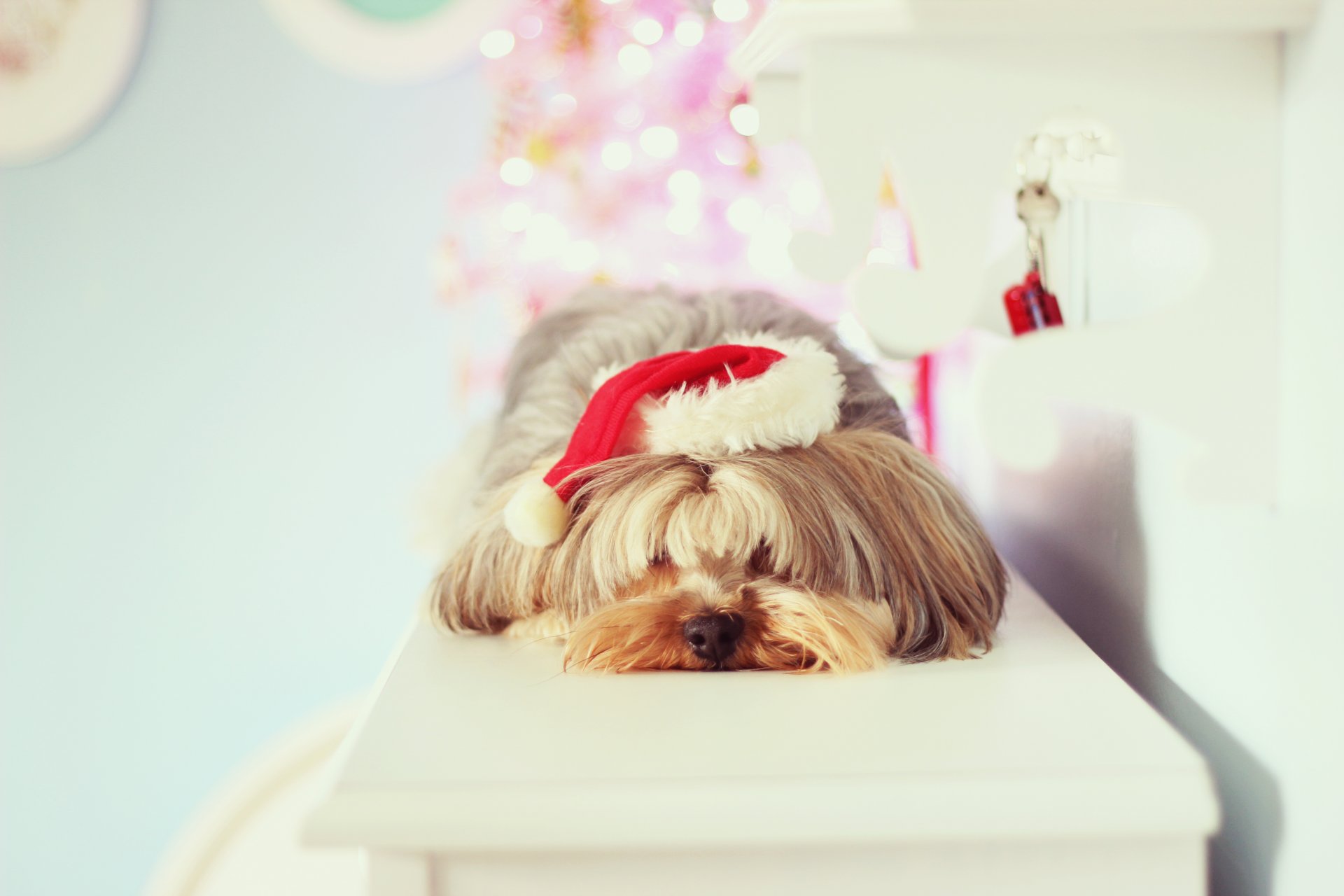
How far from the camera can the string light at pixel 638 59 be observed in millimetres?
2373

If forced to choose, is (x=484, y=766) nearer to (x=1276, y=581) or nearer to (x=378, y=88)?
(x=1276, y=581)

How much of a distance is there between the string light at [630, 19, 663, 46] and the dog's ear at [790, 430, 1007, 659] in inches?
60.9

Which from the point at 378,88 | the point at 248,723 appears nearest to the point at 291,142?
the point at 378,88

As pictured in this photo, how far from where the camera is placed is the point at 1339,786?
2.09ft

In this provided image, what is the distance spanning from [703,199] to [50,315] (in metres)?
1.75

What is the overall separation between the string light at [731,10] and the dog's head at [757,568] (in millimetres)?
1491

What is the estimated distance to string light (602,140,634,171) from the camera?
7.94ft

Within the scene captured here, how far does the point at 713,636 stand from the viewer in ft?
3.01

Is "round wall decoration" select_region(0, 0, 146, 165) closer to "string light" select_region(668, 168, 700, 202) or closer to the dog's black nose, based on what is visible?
"string light" select_region(668, 168, 700, 202)

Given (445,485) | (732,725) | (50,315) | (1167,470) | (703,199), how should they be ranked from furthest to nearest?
(50,315), (703,199), (445,485), (1167,470), (732,725)

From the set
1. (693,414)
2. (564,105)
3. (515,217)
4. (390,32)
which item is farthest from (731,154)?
(693,414)

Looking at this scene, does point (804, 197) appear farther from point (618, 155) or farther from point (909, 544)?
point (909, 544)

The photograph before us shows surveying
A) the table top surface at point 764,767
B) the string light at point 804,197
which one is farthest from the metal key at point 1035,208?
the string light at point 804,197

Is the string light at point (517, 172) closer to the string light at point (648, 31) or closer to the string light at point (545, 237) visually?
the string light at point (545, 237)
